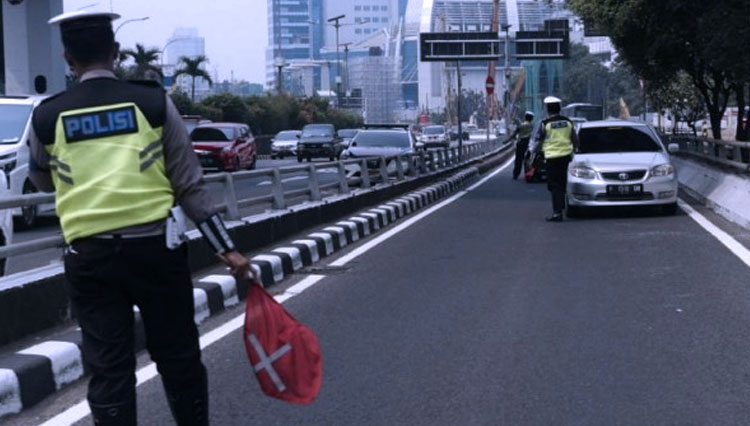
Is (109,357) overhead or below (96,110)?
below

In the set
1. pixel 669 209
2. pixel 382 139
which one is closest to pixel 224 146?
pixel 382 139

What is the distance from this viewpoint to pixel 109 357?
4.61 m

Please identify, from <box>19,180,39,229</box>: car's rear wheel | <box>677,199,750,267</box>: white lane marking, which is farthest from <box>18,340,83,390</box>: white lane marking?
<box>19,180,39,229</box>: car's rear wheel

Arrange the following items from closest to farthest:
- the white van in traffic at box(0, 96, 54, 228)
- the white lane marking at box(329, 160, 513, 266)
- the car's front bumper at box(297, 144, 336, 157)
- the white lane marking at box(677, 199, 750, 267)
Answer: the white lane marking at box(677, 199, 750, 267) → the white lane marking at box(329, 160, 513, 266) → the white van in traffic at box(0, 96, 54, 228) → the car's front bumper at box(297, 144, 336, 157)

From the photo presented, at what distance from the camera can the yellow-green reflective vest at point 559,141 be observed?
60.3ft

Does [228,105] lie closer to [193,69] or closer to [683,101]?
[193,69]

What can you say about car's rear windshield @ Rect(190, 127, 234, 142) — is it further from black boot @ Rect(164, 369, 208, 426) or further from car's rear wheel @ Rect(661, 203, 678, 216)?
black boot @ Rect(164, 369, 208, 426)

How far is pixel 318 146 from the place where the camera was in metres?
50.1

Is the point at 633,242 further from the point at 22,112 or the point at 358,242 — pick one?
the point at 22,112

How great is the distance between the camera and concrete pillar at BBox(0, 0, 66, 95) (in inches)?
1347

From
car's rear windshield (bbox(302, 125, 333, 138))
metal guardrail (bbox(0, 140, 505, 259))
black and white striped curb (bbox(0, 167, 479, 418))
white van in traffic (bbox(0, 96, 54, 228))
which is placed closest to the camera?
black and white striped curb (bbox(0, 167, 479, 418))

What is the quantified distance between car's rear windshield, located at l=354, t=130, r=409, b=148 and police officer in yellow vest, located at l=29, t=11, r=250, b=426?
26.2 m

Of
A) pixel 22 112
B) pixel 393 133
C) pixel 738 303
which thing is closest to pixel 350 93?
pixel 393 133

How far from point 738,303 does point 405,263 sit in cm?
450
